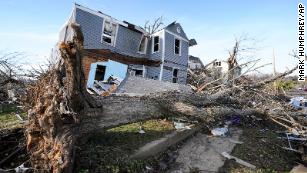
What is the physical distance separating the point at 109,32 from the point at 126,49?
1.61 m

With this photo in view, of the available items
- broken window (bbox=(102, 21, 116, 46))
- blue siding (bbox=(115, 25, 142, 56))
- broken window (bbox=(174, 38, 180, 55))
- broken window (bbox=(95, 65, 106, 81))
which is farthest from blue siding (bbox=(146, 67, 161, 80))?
broken window (bbox=(95, 65, 106, 81))

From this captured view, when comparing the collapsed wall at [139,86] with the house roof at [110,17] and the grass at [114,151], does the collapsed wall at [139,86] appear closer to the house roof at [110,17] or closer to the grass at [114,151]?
the grass at [114,151]

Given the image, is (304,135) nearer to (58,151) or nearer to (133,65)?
(58,151)

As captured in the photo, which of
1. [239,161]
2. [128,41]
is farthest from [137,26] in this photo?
[239,161]

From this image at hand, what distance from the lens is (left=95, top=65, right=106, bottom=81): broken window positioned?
14.9 metres

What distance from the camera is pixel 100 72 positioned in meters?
15.2

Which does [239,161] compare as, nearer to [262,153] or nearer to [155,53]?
[262,153]

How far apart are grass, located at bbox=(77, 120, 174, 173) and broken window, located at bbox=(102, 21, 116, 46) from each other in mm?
11726

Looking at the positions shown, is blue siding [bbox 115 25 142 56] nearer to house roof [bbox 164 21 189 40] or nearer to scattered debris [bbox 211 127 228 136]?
house roof [bbox 164 21 189 40]

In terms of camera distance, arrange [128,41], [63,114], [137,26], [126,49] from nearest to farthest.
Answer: [63,114] < [126,49] < [128,41] < [137,26]

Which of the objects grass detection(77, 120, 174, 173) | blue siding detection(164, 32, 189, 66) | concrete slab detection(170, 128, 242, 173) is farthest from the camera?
blue siding detection(164, 32, 189, 66)

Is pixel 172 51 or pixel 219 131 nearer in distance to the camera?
pixel 219 131

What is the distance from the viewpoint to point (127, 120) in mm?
5504

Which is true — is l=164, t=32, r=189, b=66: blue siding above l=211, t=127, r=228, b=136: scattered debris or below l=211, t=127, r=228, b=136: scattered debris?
above
